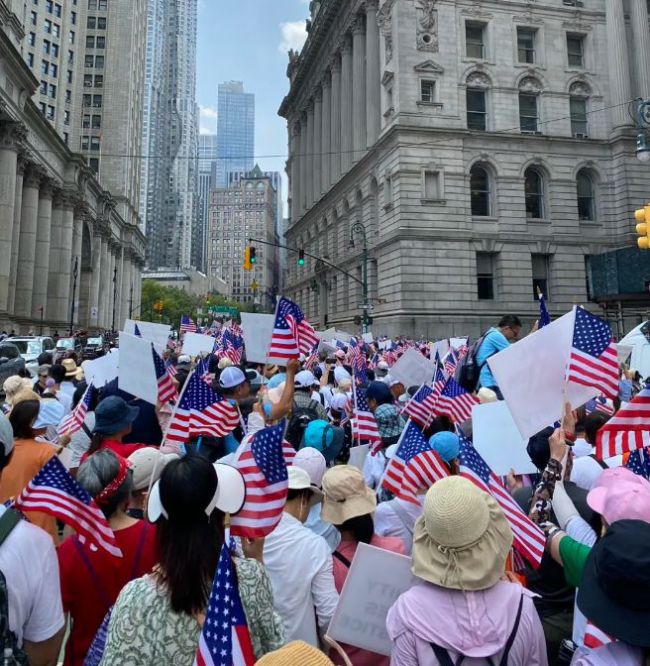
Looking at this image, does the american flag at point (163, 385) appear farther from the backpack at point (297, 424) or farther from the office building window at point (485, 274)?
the office building window at point (485, 274)

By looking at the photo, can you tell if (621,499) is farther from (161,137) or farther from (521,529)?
(161,137)

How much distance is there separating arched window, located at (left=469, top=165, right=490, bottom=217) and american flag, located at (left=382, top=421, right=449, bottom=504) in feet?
112

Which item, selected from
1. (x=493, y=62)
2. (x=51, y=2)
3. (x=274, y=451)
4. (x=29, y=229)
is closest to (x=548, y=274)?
(x=493, y=62)

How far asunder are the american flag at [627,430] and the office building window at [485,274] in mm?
32914

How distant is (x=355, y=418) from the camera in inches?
272

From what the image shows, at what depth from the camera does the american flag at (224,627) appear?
2.05 m

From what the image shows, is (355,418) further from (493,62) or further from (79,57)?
(79,57)

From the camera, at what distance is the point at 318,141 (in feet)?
193

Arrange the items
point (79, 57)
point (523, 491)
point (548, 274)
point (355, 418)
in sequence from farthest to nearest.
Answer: point (79, 57) → point (548, 274) → point (355, 418) → point (523, 491)

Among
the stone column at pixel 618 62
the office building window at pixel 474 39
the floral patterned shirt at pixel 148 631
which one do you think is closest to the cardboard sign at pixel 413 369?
the floral patterned shirt at pixel 148 631

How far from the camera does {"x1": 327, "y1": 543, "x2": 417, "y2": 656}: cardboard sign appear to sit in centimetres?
279

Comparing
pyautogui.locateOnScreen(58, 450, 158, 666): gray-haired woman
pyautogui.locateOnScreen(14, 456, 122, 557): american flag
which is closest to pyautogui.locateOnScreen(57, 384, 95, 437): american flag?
pyautogui.locateOnScreen(14, 456, 122, 557): american flag

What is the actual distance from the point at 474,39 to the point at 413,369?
3613cm

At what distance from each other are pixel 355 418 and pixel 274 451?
3353 mm
